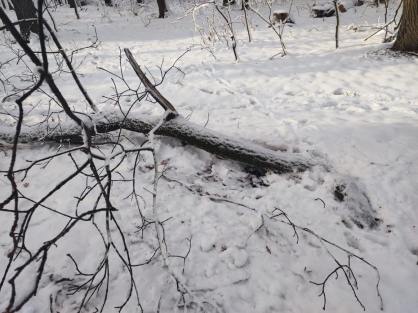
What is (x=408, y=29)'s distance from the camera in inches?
171

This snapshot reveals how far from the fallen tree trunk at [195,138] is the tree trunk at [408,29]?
389 cm

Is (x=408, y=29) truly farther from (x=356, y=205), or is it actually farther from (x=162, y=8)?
(x=162, y=8)

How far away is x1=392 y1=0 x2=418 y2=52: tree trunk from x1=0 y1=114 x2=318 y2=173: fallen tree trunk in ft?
12.8

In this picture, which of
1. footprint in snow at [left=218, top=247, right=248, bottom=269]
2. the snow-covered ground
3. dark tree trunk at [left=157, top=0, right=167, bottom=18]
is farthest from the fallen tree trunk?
dark tree trunk at [left=157, top=0, right=167, bottom=18]

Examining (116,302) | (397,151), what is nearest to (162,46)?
(397,151)

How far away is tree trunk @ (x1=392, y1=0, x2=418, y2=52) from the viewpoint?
421 centimetres

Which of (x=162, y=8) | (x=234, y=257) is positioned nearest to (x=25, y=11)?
(x=162, y=8)

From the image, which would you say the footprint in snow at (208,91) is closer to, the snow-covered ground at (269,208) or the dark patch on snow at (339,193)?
the snow-covered ground at (269,208)

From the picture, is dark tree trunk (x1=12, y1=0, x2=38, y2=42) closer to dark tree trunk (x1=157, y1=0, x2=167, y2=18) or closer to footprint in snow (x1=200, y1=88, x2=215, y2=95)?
dark tree trunk (x1=157, y1=0, x2=167, y2=18)

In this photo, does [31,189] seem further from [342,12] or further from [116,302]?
[342,12]

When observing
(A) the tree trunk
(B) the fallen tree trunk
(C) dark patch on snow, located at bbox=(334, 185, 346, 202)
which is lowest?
(C) dark patch on snow, located at bbox=(334, 185, 346, 202)

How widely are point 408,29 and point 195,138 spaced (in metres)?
4.45

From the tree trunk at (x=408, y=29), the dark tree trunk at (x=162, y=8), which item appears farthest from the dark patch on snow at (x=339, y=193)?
the dark tree trunk at (x=162, y=8)

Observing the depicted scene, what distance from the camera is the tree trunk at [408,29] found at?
166 inches
